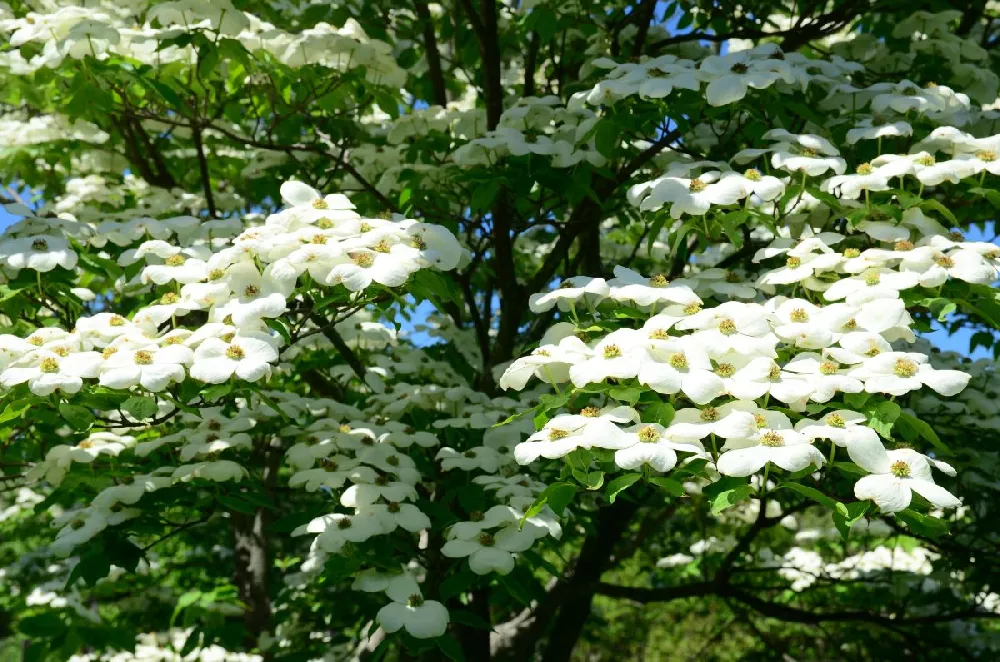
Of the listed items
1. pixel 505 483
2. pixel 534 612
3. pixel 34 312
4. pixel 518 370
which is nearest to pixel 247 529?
pixel 534 612

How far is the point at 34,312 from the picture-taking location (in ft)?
9.05

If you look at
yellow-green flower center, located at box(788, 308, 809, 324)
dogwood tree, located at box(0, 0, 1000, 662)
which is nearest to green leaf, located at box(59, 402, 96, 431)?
dogwood tree, located at box(0, 0, 1000, 662)

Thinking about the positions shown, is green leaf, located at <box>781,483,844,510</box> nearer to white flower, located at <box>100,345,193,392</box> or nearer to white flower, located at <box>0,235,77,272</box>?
white flower, located at <box>100,345,193,392</box>

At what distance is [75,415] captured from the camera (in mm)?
1991

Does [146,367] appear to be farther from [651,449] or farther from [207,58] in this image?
[207,58]

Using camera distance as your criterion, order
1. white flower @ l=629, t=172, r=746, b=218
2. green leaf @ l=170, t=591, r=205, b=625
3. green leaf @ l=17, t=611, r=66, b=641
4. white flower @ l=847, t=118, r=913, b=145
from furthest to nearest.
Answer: green leaf @ l=170, t=591, r=205, b=625, white flower @ l=847, t=118, r=913, b=145, green leaf @ l=17, t=611, r=66, b=641, white flower @ l=629, t=172, r=746, b=218

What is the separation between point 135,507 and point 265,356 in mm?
735

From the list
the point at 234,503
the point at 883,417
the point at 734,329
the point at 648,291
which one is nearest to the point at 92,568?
the point at 234,503

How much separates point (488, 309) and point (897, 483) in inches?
114

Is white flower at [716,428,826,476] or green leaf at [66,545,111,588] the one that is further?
green leaf at [66,545,111,588]

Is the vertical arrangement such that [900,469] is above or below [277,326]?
below

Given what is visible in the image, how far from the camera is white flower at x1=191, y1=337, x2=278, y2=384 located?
1986 millimetres

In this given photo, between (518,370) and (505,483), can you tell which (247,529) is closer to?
(505,483)

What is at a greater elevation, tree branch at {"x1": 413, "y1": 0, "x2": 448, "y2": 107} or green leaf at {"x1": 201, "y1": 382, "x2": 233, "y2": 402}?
tree branch at {"x1": 413, "y1": 0, "x2": 448, "y2": 107}
